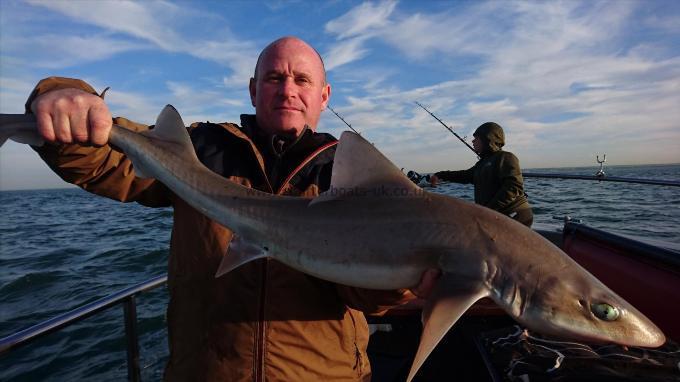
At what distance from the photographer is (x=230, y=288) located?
2438 millimetres

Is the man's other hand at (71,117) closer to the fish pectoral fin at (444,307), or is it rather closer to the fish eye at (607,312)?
the fish pectoral fin at (444,307)

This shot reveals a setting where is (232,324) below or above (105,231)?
above

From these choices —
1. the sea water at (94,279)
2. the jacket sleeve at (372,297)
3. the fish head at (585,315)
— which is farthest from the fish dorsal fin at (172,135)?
the sea water at (94,279)

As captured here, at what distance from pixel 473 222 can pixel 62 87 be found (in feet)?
7.94

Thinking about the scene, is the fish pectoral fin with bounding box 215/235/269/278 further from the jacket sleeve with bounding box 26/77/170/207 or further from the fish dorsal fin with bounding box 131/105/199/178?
the jacket sleeve with bounding box 26/77/170/207

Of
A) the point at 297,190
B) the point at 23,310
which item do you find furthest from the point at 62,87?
the point at 23,310

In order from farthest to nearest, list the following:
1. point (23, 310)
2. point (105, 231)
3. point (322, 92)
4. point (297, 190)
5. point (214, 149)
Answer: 1. point (105, 231)
2. point (23, 310)
3. point (322, 92)
4. point (214, 149)
5. point (297, 190)

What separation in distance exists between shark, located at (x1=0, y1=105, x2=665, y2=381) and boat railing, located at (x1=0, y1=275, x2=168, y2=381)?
135 cm

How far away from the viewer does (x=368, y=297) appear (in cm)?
236

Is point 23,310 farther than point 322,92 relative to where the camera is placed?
Yes

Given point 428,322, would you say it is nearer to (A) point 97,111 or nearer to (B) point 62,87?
(A) point 97,111

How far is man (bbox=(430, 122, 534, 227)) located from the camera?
7.38 metres

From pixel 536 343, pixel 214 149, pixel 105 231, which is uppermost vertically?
pixel 214 149

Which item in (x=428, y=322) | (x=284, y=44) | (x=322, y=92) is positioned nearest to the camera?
(x=428, y=322)
